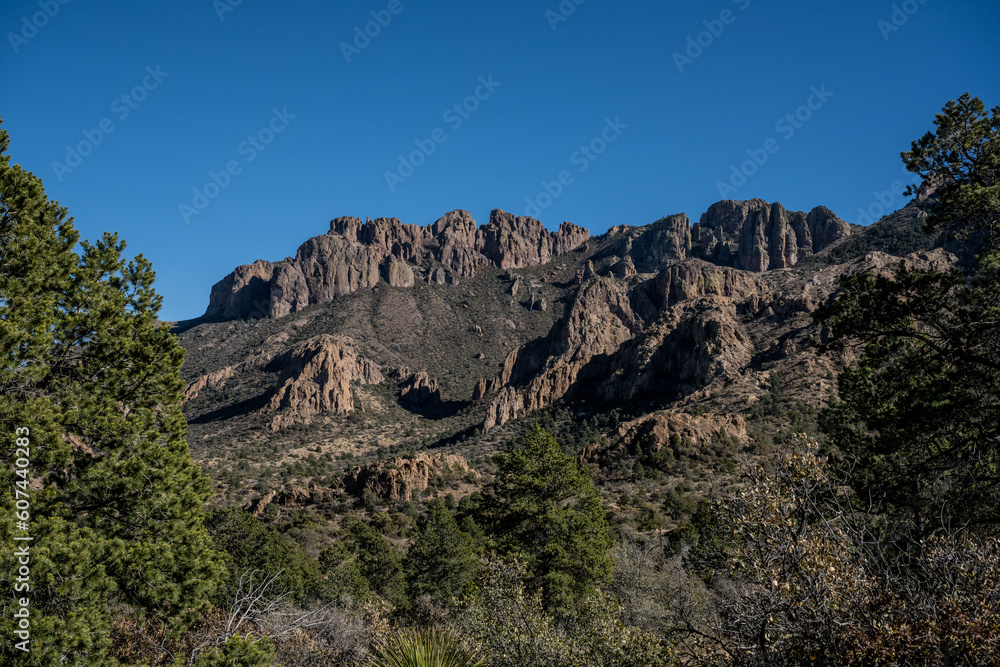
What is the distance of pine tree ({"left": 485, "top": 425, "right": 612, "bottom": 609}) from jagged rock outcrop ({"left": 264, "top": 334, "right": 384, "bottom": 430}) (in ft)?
251

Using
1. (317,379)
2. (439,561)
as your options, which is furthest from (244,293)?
(439,561)

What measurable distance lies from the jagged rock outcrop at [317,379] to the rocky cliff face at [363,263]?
141ft

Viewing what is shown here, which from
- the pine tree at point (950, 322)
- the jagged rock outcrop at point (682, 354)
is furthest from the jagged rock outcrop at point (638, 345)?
the pine tree at point (950, 322)

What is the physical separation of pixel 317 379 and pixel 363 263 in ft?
214

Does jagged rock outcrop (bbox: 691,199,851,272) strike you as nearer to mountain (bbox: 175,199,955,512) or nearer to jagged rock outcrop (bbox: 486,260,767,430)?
mountain (bbox: 175,199,955,512)

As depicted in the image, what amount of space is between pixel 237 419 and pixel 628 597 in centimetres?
8670

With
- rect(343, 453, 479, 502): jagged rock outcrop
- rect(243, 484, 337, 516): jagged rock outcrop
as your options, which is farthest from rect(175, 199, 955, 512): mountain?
rect(243, 484, 337, 516): jagged rock outcrop

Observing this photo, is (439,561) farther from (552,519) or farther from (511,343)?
(511,343)

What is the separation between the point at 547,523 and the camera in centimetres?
1739

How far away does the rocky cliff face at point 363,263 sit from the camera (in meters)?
149

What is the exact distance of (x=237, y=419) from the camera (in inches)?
3553

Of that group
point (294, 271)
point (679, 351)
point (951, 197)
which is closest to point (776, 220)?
point (679, 351)

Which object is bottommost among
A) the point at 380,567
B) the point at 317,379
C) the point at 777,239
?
the point at 380,567

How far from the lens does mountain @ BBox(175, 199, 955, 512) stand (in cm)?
6241
